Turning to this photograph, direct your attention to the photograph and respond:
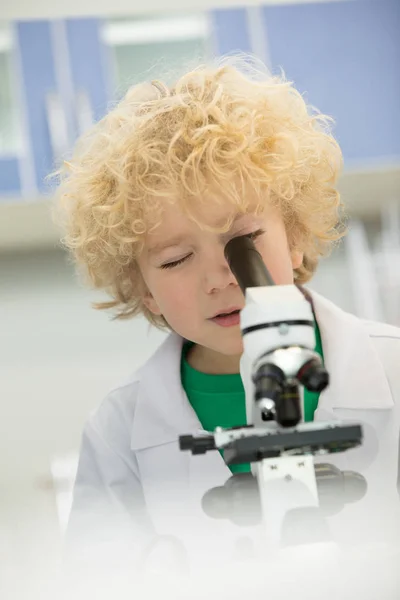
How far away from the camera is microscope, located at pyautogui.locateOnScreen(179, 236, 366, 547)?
25.3 inches

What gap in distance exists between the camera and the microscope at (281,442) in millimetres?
643

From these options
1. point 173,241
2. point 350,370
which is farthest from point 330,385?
point 173,241

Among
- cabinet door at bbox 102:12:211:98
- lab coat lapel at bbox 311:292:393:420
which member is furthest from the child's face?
cabinet door at bbox 102:12:211:98

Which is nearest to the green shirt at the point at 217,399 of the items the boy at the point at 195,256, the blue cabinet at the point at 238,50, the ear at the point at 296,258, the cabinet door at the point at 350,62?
the boy at the point at 195,256

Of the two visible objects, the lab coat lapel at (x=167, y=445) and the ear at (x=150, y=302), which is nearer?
the lab coat lapel at (x=167, y=445)

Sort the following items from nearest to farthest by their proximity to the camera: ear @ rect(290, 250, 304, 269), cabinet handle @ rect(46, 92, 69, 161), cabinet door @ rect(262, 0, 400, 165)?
ear @ rect(290, 250, 304, 269)
cabinet handle @ rect(46, 92, 69, 161)
cabinet door @ rect(262, 0, 400, 165)

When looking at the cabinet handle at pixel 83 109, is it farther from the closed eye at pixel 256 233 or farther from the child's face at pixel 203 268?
the closed eye at pixel 256 233

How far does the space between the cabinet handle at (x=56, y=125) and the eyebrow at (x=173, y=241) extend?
1209 mm

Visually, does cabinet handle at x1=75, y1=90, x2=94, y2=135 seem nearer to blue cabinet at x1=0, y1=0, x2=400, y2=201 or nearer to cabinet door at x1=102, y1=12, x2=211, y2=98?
blue cabinet at x1=0, y1=0, x2=400, y2=201

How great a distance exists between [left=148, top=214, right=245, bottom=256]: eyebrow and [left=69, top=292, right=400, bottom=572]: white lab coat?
24 centimetres

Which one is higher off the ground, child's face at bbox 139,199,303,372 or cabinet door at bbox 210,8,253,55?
cabinet door at bbox 210,8,253,55

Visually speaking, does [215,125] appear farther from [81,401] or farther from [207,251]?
[81,401]

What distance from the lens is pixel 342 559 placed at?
24.2 inches

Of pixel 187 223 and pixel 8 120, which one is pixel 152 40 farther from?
pixel 187 223
